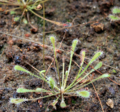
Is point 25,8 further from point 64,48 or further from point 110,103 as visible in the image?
point 110,103

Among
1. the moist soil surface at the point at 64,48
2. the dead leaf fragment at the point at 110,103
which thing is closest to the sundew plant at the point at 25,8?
the moist soil surface at the point at 64,48

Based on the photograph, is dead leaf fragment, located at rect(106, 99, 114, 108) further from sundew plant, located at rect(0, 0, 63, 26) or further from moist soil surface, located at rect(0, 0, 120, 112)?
sundew plant, located at rect(0, 0, 63, 26)

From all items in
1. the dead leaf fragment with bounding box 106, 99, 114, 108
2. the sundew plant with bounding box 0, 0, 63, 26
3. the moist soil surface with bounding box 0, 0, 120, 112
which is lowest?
the dead leaf fragment with bounding box 106, 99, 114, 108

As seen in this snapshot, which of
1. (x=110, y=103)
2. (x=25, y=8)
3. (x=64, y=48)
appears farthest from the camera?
(x=25, y=8)

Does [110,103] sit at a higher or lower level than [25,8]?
lower

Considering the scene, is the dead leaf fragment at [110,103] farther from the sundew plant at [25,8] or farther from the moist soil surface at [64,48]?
the sundew plant at [25,8]

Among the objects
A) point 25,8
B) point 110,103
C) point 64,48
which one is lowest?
point 110,103

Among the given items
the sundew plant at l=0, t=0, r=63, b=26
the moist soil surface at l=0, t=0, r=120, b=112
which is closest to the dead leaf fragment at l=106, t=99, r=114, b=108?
the moist soil surface at l=0, t=0, r=120, b=112

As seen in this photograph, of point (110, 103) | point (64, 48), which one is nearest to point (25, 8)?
point (64, 48)

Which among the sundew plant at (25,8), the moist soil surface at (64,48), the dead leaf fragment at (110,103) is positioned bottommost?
the dead leaf fragment at (110,103)
